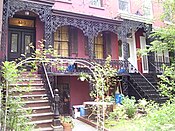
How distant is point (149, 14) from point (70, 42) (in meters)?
6.65

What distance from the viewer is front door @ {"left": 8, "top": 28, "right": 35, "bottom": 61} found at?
928cm

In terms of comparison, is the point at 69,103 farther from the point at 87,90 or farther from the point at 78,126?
the point at 78,126

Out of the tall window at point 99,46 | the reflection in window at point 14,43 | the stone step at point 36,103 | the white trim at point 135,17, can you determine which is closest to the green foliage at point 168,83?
the stone step at point 36,103

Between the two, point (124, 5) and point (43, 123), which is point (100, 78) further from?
point (124, 5)

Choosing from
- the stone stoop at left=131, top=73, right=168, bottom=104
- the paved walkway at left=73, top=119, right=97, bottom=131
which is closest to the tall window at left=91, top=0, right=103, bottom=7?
the stone stoop at left=131, top=73, right=168, bottom=104

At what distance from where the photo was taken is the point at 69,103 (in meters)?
10.1

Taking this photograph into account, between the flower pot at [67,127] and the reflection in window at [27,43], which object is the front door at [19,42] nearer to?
the reflection in window at [27,43]

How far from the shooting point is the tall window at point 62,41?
10.3m

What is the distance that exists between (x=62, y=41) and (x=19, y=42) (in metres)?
2.23

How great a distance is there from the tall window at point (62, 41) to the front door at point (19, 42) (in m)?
1.26

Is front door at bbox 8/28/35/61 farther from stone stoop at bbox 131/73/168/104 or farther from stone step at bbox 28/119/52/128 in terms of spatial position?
stone stoop at bbox 131/73/168/104

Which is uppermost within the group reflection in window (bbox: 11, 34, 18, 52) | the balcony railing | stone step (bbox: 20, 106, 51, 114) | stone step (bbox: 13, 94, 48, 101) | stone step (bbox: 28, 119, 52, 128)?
reflection in window (bbox: 11, 34, 18, 52)

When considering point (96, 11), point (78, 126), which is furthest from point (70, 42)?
point (78, 126)

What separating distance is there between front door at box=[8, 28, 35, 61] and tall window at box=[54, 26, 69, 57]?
1.26 meters
